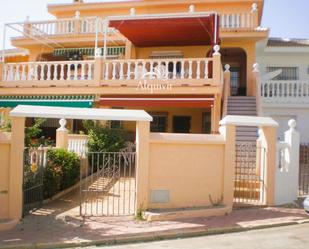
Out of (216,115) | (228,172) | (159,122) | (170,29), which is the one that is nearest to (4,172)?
(228,172)

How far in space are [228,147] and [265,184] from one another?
65.1 inches

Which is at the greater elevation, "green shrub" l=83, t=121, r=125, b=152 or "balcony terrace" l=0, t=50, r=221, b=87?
"balcony terrace" l=0, t=50, r=221, b=87

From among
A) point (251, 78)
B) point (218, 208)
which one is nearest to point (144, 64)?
point (251, 78)

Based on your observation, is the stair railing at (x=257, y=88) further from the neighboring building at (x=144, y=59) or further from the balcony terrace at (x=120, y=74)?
the balcony terrace at (x=120, y=74)

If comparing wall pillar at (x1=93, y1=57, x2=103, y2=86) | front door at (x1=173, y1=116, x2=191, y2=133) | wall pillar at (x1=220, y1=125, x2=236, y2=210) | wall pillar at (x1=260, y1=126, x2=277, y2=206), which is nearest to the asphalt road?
wall pillar at (x1=220, y1=125, x2=236, y2=210)

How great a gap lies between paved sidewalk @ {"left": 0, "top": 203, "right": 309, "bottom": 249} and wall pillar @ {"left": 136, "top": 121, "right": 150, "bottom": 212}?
0.56 m

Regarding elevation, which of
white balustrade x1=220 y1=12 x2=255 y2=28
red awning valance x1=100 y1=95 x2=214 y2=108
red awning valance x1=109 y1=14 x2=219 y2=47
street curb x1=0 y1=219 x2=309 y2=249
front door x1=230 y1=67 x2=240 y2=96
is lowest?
street curb x1=0 y1=219 x2=309 y2=249

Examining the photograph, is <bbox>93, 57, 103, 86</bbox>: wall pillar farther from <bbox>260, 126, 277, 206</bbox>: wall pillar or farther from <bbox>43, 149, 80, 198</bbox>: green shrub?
<bbox>260, 126, 277, 206</bbox>: wall pillar

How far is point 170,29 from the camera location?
18.3 m

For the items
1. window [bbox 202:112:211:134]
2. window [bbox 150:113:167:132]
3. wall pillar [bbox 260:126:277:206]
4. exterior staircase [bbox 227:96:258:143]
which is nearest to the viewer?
wall pillar [bbox 260:126:277:206]

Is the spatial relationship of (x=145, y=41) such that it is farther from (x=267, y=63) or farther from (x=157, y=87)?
(x=267, y=63)

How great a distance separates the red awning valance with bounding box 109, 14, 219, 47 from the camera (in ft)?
54.5

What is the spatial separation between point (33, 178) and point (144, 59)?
8970 mm

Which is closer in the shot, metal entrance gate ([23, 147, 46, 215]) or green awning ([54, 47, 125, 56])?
metal entrance gate ([23, 147, 46, 215])
